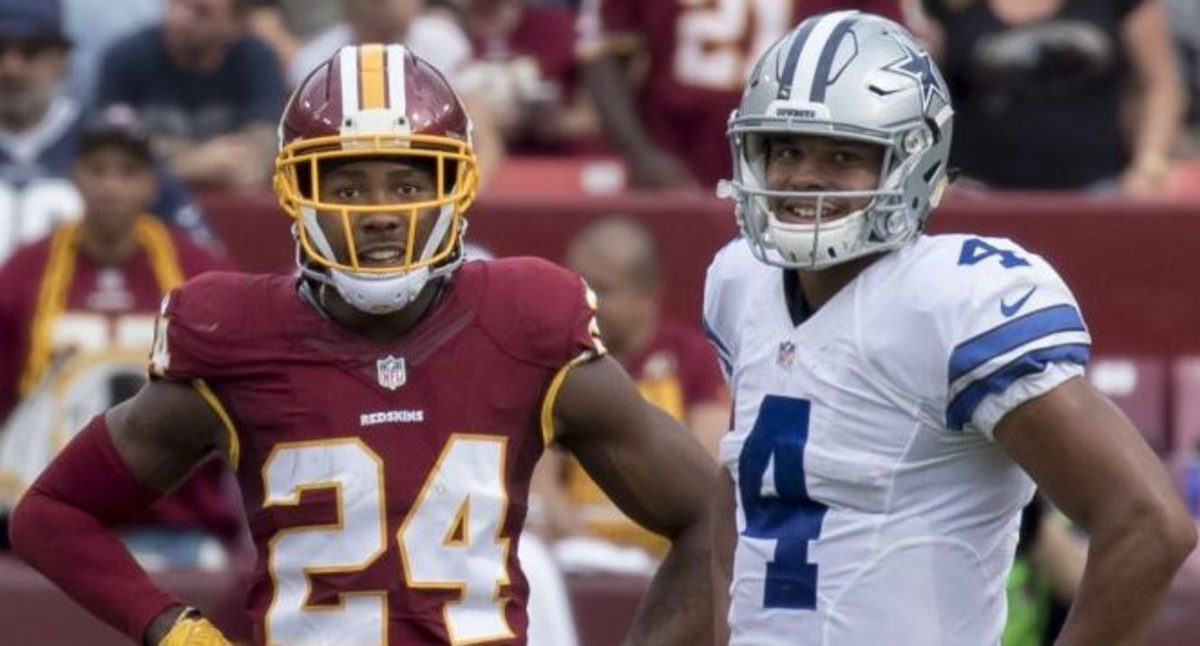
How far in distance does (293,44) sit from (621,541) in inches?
127

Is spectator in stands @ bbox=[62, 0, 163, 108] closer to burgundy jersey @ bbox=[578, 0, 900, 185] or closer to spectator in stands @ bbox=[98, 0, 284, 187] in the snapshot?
spectator in stands @ bbox=[98, 0, 284, 187]

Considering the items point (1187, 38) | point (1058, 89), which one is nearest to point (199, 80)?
point (1058, 89)

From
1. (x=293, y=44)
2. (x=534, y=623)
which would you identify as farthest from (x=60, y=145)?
(x=534, y=623)

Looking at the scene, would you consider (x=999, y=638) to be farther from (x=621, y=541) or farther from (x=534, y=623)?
Result: (x=621, y=541)

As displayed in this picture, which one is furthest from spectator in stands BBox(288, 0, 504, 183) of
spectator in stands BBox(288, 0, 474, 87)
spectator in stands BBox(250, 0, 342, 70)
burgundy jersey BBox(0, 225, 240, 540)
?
burgundy jersey BBox(0, 225, 240, 540)

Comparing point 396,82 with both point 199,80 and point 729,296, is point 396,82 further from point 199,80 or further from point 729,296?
point 199,80

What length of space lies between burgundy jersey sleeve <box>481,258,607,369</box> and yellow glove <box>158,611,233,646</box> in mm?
621

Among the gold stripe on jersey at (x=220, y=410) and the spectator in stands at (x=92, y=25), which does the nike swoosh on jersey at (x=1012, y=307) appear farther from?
the spectator in stands at (x=92, y=25)

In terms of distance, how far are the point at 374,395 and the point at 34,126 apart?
4667 mm

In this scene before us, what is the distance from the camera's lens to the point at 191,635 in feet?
15.2

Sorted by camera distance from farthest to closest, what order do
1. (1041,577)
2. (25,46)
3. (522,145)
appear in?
1. (522,145)
2. (25,46)
3. (1041,577)

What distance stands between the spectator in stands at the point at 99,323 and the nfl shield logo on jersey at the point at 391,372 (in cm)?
345

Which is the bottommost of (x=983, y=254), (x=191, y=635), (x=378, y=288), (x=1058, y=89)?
(x=1058, y=89)

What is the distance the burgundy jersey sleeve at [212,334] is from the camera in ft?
15.0
